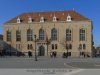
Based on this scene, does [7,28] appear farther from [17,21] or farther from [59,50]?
[59,50]

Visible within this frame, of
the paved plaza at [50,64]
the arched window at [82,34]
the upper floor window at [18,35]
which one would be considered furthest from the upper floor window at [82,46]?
the paved plaza at [50,64]

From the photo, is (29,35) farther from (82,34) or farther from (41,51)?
(82,34)

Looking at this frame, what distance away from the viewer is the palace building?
11294 centimetres

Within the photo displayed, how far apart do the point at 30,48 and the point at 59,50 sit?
10424 millimetres

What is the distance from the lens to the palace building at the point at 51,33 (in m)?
113

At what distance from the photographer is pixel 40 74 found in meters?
20.4

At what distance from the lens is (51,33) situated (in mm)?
116438

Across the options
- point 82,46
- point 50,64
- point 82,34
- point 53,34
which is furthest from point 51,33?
point 50,64

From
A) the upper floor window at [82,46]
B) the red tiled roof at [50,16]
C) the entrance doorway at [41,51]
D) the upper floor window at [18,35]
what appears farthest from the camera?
the upper floor window at [18,35]

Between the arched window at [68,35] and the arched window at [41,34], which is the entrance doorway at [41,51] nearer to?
the arched window at [41,34]

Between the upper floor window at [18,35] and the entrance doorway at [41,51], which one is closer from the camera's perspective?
the entrance doorway at [41,51]

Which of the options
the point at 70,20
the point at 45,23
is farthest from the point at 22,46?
the point at 70,20

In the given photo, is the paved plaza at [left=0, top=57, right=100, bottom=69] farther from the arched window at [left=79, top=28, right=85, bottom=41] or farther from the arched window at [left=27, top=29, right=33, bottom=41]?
the arched window at [left=27, top=29, right=33, bottom=41]

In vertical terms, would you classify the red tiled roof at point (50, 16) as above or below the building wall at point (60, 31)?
above
